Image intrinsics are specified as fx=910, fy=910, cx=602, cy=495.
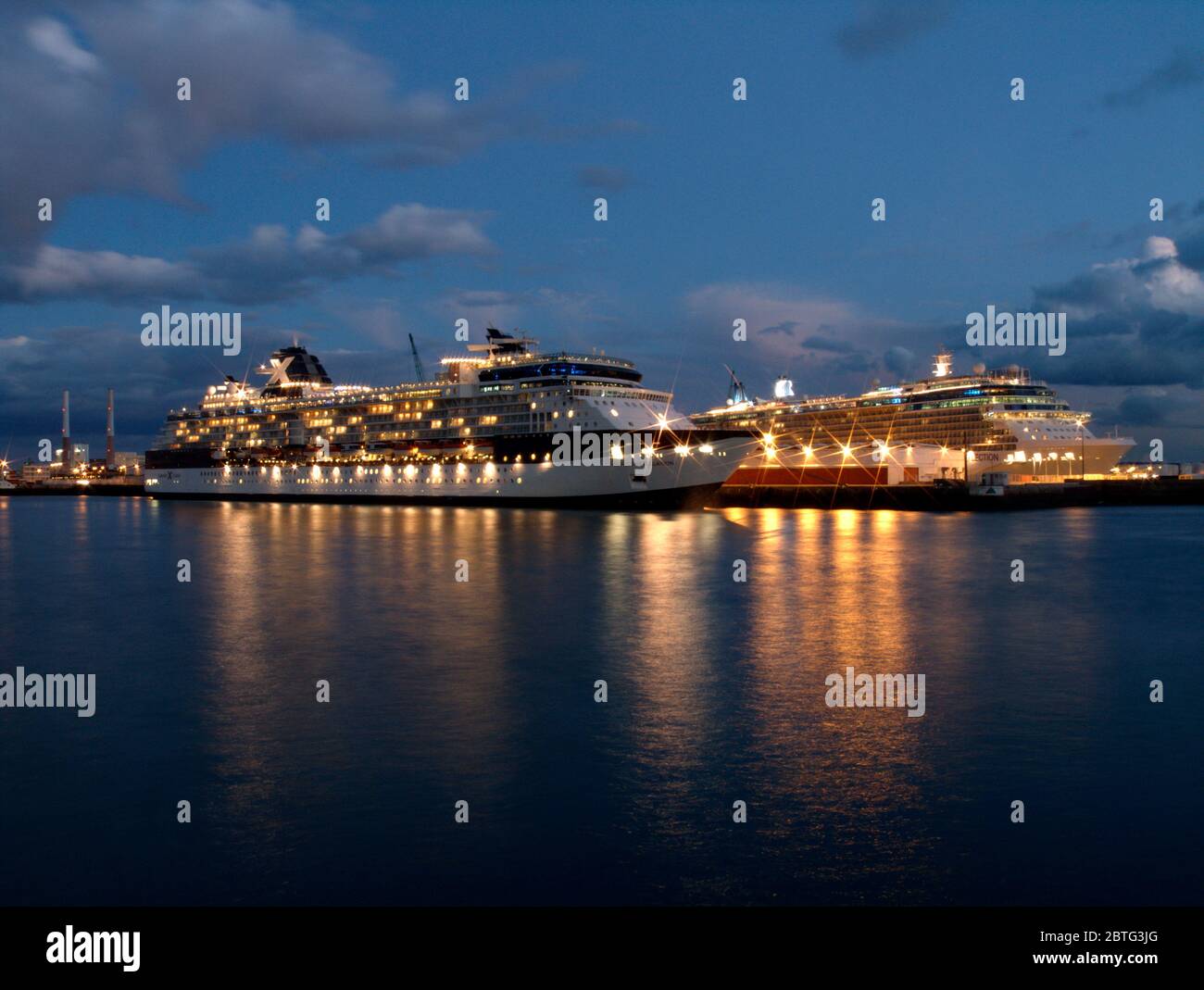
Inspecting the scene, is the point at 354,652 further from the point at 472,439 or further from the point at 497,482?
the point at 472,439

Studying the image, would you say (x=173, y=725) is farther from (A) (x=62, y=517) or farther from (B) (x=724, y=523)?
(A) (x=62, y=517)

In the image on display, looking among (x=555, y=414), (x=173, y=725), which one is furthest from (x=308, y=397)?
(x=173, y=725)

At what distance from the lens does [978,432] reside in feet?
316

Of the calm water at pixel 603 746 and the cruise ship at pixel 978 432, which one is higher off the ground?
the cruise ship at pixel 978 432

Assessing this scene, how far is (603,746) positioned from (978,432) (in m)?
93.4

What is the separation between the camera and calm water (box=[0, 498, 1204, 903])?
28.3 feet

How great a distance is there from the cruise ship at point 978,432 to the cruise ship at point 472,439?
22407 mm

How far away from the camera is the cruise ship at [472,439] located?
2591 inches

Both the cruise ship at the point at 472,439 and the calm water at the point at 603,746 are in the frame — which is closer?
the calm water at the point at 603,746

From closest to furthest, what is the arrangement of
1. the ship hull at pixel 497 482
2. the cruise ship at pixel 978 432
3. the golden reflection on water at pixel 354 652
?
the golden reflection on water at pixel 354 652 → the ship hull at pixel 497 482 → the cruise ship at pixel 978 432
